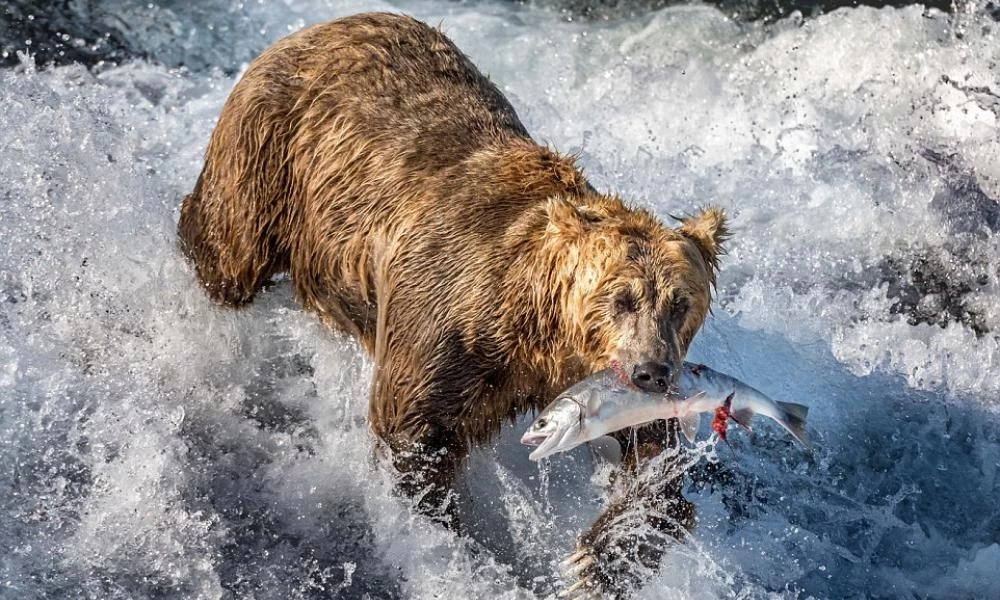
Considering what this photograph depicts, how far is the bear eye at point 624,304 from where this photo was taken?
183 inches

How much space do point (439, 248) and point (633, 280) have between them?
107cm

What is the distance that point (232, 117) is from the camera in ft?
19.8

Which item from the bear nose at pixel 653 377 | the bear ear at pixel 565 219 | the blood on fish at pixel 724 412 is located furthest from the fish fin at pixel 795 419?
the bear ear at pixel 565 219

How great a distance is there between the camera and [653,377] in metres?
4.37

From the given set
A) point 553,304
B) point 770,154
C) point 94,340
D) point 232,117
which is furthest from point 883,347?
point 94,340

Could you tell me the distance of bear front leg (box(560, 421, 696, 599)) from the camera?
5211 millimetres

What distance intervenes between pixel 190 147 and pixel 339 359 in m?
3.09

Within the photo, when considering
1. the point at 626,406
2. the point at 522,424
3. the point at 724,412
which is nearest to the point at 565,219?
the point at 626,406

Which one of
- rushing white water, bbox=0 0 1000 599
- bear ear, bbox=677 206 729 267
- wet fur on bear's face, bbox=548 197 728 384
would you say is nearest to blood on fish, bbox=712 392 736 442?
wet fur on bear's face, bbox=548 197 728 384

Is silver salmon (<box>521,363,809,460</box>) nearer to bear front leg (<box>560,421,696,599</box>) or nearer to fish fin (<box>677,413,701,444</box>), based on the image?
fish fin (<box>677,413,701,444</box>)

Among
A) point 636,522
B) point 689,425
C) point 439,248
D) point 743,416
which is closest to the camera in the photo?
point 689,425

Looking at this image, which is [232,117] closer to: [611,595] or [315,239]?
[315,239]

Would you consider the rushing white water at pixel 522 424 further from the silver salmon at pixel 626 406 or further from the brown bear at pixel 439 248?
the silver salmon at pixel 626 406

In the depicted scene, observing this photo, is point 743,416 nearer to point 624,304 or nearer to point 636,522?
point 624,304
